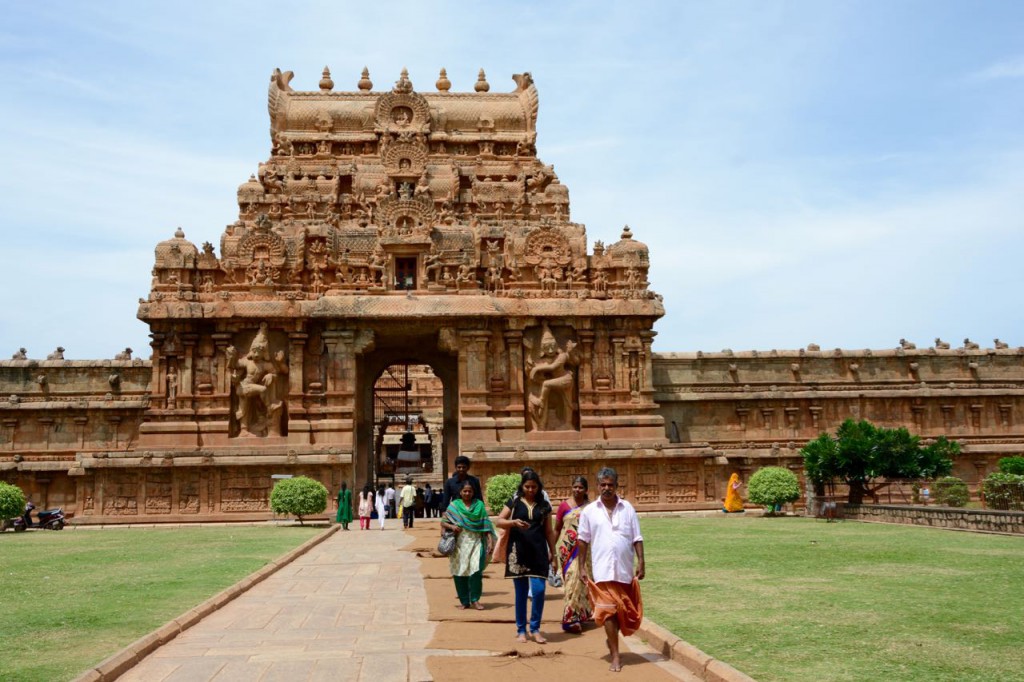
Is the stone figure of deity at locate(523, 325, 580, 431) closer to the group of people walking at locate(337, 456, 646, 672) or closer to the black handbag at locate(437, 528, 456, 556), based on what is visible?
the group of people walking at locate(337, 456, 646, 672)

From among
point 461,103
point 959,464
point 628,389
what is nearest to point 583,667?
point 628,389

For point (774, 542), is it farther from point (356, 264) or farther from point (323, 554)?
point (356, 264)

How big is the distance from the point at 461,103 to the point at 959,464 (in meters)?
22.7

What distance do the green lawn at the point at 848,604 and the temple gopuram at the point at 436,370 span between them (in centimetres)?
1128

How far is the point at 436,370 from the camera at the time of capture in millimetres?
31609

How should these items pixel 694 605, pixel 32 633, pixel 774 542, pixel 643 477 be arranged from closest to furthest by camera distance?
pixel 32 633 → pixel 694 605 → pixel 774 542 → pixel 643 477

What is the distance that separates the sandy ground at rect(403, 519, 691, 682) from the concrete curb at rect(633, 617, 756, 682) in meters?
0.10

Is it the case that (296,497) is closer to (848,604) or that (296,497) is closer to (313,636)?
(313,636)

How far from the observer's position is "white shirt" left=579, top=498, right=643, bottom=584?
816 cm

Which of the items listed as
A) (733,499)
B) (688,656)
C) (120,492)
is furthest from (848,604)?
(120,492)

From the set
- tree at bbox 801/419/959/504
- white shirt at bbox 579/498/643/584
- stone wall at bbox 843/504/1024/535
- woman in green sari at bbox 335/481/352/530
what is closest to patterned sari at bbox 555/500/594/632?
white shirt at bbox 579/498/643/584

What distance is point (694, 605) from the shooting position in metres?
10.4

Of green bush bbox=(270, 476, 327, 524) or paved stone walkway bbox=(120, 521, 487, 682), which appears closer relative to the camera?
paved stone walkway bbox=(120, 521, 487, 682)

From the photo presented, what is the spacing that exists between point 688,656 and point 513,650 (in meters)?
1.61
